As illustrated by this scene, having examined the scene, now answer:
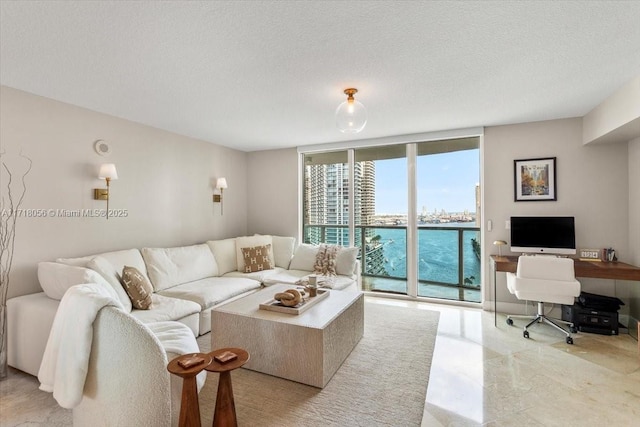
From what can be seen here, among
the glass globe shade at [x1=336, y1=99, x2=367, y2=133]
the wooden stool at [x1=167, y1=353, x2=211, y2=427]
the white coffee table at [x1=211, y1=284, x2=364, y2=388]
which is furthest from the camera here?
the glass globe shade at [x1=336, y1=99, x2=367, y2=133]

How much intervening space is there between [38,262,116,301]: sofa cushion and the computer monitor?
4276 millimetres

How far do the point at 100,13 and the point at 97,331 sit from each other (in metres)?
1.71

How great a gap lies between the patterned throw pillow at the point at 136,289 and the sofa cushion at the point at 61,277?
251mm

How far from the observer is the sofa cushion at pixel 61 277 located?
89.7 inches

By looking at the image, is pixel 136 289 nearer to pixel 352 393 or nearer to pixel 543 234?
pixel 352 393

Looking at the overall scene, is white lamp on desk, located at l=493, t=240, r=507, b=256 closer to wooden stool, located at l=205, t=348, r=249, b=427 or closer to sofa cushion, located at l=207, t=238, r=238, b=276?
wooden stool, located at l=205, t=348, r=249, b=427

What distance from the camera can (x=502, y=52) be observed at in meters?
2.07

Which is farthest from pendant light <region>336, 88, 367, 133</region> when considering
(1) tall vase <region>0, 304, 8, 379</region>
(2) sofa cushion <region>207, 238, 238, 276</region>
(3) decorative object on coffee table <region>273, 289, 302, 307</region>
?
(1) tall vase <region>0, 304, 8, 379</region>

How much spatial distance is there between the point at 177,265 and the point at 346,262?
2.16 m

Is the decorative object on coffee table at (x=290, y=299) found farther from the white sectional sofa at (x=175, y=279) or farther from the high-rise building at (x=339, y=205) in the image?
the high-rise building at (x=339, y=205)

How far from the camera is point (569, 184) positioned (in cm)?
358

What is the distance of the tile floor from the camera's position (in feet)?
6.23

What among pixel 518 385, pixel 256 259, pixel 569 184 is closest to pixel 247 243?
pixel 256 259

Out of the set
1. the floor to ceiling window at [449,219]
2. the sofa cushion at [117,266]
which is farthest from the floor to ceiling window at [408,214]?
the sofa cushion at [117,266]
